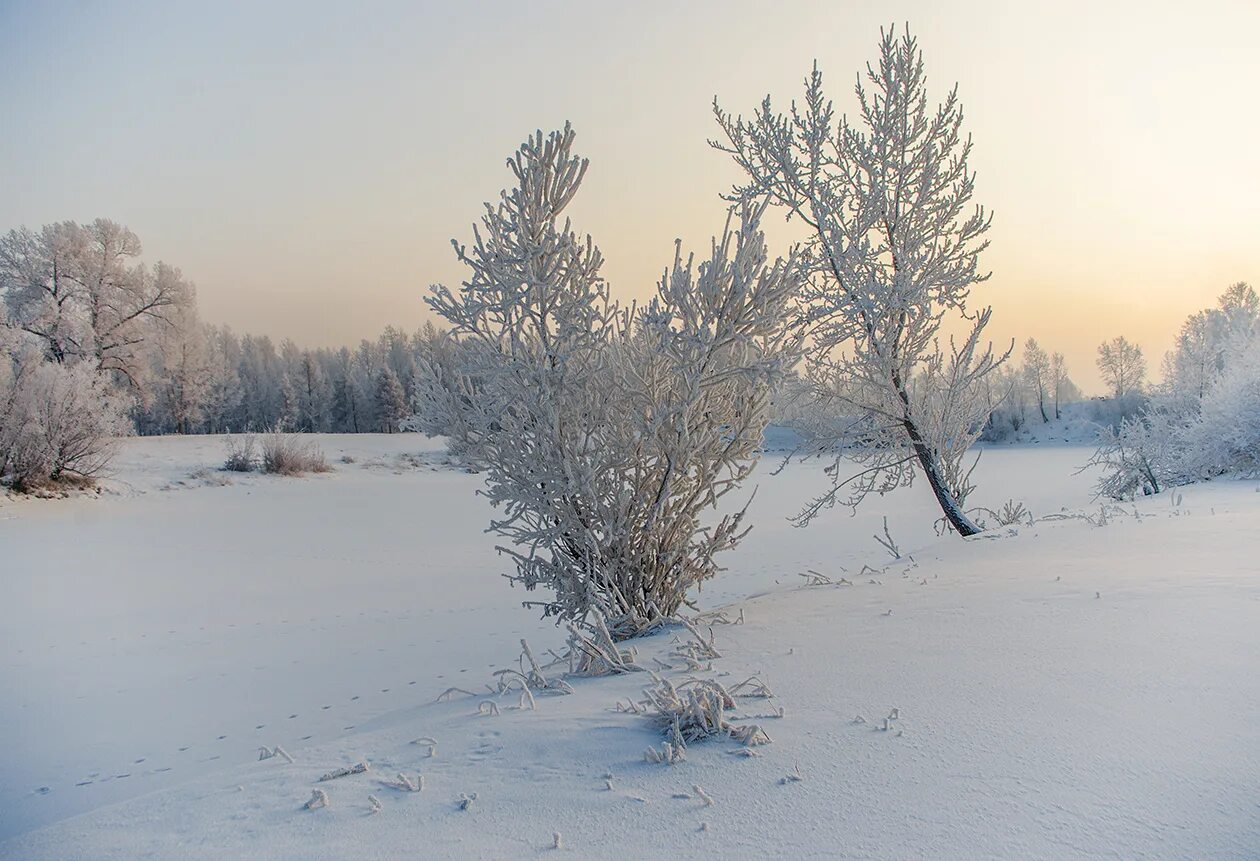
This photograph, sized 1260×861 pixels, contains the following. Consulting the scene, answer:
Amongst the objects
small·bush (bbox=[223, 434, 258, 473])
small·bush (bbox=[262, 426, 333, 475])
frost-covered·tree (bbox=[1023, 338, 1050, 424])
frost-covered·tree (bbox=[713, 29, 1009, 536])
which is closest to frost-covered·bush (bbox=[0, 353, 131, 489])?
small·bush (bbox=[223, 434, 258, 473])

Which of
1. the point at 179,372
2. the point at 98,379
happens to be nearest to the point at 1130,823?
the point at 98,379

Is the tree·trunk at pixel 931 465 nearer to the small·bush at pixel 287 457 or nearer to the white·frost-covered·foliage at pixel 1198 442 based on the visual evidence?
the white·frost-covered·foliage at pixel 1198 442

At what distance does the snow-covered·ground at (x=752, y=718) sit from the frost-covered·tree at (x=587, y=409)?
771mm

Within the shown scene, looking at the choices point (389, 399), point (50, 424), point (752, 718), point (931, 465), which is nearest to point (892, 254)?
point (931, 465)

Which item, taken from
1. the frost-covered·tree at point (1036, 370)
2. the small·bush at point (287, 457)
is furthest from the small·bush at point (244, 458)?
the frost-covered·tree at point (1036, 370)

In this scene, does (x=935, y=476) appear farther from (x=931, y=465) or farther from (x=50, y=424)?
(x=50, y=424)

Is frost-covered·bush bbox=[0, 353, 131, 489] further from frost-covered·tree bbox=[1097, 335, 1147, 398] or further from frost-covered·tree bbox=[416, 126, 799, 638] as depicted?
frost-covered·tree bbox=[1097, 335, 1147, 398]

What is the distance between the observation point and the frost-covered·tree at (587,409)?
471 cm

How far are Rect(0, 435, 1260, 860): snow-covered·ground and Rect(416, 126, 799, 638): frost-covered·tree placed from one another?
77 centimetres

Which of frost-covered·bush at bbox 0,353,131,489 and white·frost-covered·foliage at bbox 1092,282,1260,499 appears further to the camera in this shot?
frost-covered·bush at bbox 0,353,131,489

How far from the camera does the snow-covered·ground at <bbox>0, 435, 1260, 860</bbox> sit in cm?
183

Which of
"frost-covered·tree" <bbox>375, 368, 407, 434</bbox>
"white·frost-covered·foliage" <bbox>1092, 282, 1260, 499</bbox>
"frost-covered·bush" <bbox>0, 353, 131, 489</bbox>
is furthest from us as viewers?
"frost-covered·tree" <bbox>375, 368, 407, 434</bbox>

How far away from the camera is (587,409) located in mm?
4883

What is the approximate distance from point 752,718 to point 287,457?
82.2 ft
